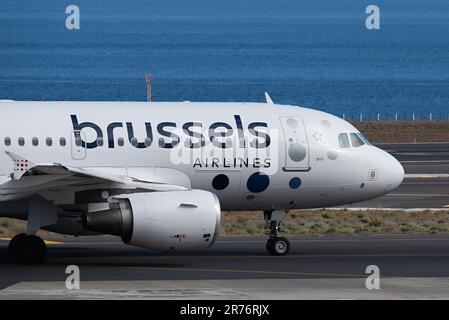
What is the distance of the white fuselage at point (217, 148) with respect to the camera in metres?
28.2

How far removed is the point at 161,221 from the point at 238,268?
237 cm

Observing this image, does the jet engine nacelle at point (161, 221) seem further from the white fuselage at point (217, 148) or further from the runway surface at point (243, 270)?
the white fuselage at point (217, 148)

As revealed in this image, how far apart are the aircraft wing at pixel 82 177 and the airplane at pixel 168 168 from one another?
25mm

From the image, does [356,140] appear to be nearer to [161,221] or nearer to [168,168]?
[168,168]

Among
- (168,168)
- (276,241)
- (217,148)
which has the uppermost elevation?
(217,148)

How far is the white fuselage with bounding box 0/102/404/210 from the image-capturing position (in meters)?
28.2

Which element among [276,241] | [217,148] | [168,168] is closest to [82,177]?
[168,168]

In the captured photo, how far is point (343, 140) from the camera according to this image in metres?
30.5

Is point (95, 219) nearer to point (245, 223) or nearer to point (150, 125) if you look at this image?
point (150, 125)

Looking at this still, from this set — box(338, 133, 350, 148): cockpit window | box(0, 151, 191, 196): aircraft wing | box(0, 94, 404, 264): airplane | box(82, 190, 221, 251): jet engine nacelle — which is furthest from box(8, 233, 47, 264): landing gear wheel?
box(338, 133, 350, 148): cockpit window

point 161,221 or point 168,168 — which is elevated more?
point 168,168

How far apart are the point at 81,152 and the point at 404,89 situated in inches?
5561

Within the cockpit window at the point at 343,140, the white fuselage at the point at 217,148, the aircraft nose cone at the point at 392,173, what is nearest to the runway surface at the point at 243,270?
the white fuselage at the point at 217,148

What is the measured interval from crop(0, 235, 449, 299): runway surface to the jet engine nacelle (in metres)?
0.73
